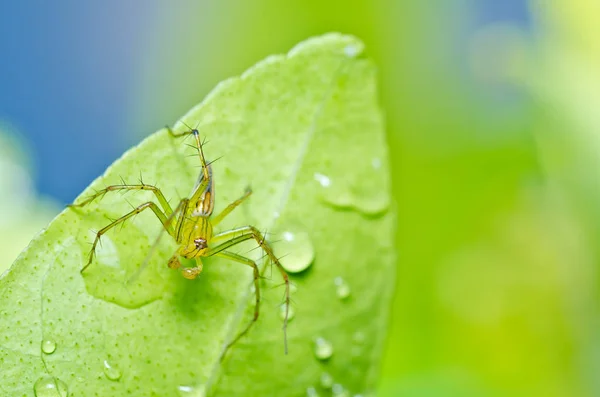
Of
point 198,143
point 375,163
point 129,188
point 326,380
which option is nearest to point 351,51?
Answer: point 375,163

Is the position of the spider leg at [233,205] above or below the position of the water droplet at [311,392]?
above

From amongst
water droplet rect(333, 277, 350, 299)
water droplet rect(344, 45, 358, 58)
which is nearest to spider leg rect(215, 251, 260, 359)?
water droplet rect(333, 277, 350, 299)

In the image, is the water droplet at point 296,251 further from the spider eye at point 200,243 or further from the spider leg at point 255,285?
the spider eye at point 200,243

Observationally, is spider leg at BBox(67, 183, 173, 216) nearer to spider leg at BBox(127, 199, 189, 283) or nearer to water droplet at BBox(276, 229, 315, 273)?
spider leg at BBox(127, 199, 189, 283)

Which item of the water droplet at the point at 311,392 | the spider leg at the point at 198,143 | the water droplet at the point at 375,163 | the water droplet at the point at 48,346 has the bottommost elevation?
the water droplet at the point at 311,392

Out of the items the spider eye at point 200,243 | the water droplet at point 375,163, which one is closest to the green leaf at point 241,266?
the water droplet at point 375,163

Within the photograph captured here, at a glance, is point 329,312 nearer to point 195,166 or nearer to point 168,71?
point 195,166

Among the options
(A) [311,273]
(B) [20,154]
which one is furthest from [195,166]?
(B) [20,154]

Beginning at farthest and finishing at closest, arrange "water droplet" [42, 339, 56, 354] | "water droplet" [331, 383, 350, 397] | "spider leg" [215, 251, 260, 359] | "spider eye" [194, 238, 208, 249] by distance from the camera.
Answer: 1. "spider eye" [194, 238, 208, 249]
2. "water droplet" [331, 383, 350, 397]
3. "spider leg" [215, 251, 260, 359]
4. "water droplet" [42, 339, 56, 354]
